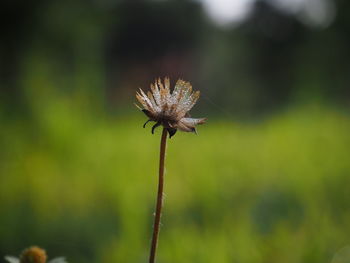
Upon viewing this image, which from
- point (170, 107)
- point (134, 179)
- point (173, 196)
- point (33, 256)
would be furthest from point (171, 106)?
point (134, 179)

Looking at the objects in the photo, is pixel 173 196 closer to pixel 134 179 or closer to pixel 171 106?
pixel 134 179

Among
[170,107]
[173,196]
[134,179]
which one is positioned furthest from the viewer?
[134,179]

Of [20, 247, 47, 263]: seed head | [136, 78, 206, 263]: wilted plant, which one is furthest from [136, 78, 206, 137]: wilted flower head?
[20, 247, 47, 263]: seed head

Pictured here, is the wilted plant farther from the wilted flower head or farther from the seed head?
the seed head

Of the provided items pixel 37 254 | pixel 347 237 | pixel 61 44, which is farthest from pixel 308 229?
pixel 61 44

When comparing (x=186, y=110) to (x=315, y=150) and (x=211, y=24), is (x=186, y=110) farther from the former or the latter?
(x=211, y=24)

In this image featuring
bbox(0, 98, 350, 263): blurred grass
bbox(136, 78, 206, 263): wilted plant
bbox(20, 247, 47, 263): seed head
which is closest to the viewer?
bbox(136, 78, 206, 263): wilted plant
